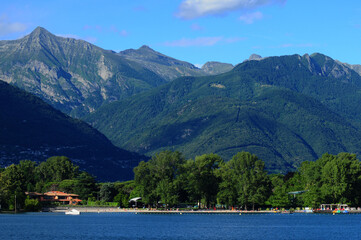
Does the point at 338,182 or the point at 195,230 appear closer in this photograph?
the point at 195,230

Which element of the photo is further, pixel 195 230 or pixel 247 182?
pixel 247 182

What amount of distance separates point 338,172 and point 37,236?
4079 inches

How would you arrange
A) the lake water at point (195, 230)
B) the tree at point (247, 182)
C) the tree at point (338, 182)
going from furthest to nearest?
the tree at point (247, 182)
the tree at point (338, 182)
the lake water at point (195, 230)

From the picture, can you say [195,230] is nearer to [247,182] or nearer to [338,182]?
[247,182]

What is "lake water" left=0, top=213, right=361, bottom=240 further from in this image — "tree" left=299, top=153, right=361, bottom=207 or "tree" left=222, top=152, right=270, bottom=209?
"tree" left=222, top=152, right=270, bottom=209

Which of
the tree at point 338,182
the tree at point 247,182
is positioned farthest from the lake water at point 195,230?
the tree at point 247,182

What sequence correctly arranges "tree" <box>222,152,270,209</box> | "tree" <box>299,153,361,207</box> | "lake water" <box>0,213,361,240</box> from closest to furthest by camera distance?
"lake water" <box>0,213,361,240</box>, "tree" <box>299,153,361,207</box>, "tree" <box>222,152,270,209</box>

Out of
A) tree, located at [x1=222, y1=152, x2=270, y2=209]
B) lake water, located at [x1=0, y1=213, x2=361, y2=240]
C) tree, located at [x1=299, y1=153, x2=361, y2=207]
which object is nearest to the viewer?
lake water, located at [x1=0, y1=213, x2=361, y2=240]

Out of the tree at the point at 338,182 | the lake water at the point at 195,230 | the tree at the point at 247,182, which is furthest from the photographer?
the tree at the point at 247,182

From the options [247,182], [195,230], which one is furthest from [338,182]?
[195,230]

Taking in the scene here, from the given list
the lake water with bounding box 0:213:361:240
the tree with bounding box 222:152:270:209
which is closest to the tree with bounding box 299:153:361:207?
the tree with bounding box 222:152:270:209

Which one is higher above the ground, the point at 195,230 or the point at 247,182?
the point at 247,182

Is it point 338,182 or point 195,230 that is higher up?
point 338,182

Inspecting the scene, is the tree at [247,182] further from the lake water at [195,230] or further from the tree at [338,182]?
the lake water at [195,230]
